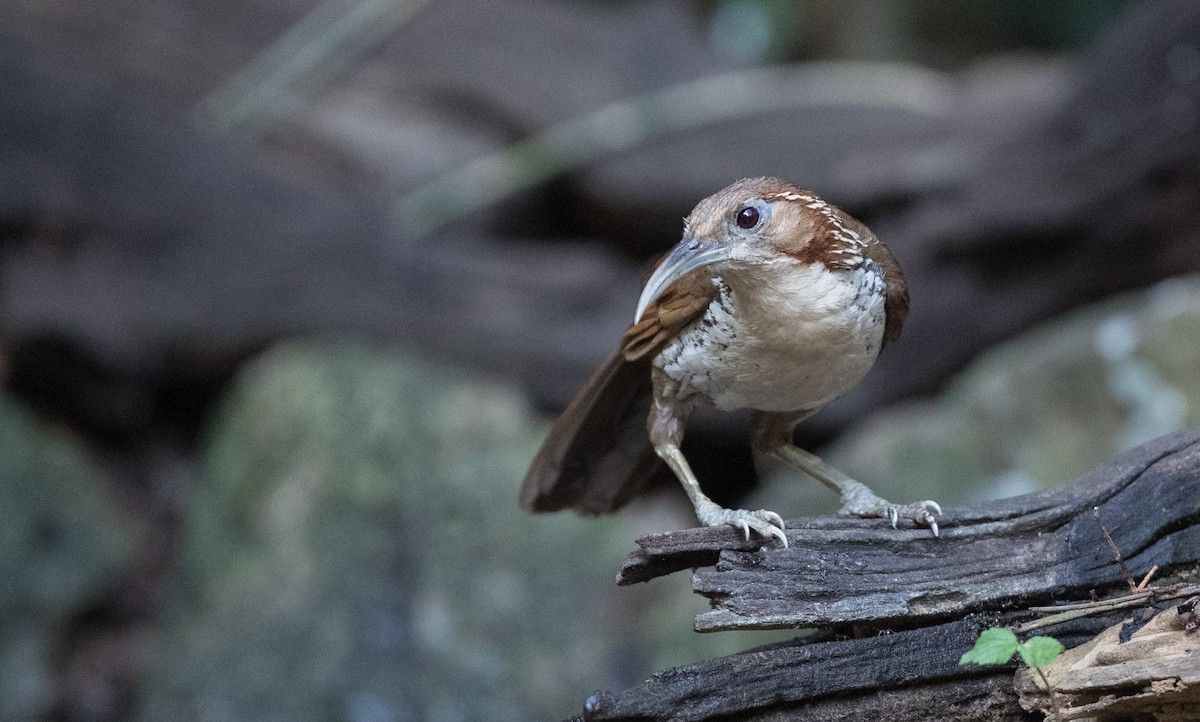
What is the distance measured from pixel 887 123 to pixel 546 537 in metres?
4.22

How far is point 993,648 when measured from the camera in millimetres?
2289

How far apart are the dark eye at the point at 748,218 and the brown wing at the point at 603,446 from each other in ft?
1.67

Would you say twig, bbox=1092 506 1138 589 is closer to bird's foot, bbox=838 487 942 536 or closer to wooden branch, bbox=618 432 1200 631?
wooden branch, bbox=618 432 1200 631

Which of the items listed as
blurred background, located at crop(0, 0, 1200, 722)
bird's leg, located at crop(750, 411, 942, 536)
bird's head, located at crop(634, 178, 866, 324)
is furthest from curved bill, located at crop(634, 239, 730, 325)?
blurred background, located at crop(0, 0, 1200, 722)

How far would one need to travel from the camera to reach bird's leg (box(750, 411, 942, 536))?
2998mm

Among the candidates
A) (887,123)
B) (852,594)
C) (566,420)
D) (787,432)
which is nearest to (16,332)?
(566,420)

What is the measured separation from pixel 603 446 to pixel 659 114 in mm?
5222

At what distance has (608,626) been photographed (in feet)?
18.3

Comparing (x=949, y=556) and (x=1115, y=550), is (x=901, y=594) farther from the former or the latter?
(x=1115, y=550)

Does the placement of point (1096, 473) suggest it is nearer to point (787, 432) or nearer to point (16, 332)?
point (787, 432)

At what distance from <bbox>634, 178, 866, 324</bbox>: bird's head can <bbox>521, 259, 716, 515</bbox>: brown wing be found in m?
0.42

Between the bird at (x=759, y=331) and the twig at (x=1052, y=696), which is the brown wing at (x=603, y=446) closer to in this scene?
the bird at (x=759, y=331)

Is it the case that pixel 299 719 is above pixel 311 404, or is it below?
below

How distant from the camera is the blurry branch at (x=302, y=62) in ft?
24.8
